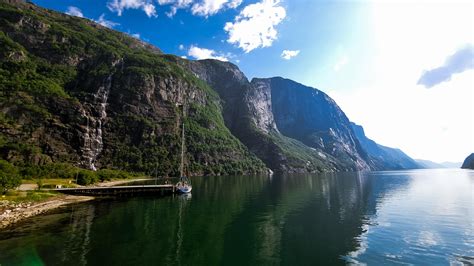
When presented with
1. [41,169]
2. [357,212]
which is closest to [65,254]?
[357,212]

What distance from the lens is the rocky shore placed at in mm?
51597

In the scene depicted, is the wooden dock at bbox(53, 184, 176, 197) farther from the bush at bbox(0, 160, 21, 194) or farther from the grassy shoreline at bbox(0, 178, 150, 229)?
the bush at bbox(0, 160, 21, 194)

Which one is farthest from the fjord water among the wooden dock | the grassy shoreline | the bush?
the wooden dock

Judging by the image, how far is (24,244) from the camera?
124ft

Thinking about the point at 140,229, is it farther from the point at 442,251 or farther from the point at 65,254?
the point at 442,251

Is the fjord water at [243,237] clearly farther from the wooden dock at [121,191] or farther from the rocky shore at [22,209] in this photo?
the wooden dock at [121,191]

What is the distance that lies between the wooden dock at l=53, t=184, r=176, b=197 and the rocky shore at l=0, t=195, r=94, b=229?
13886 millimetres

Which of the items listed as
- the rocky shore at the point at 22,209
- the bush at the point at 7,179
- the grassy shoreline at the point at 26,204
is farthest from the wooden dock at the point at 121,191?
the bush at the point at 7,179

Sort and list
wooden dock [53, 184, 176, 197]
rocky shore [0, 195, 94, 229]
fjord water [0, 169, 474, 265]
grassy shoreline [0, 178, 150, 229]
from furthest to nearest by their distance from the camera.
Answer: wooden dock [53, 184, 176, 197], grassy shoreline [0, 178, 150, 229], rocky shore [0, 195, 94, 229], fjord water [0, 169, 474, 265]

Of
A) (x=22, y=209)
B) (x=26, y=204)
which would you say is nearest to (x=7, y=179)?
(x=26, y=204)

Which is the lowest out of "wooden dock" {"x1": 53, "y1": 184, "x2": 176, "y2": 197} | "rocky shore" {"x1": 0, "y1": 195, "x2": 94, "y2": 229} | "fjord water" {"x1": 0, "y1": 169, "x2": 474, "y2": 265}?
"fjord water" {"x1": 0, "y1": 169, "x2": 474, "y2": 265}

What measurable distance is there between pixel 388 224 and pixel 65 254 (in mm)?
50236

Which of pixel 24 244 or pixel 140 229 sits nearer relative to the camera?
pixel 24 244

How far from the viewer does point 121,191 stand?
3964 inches
